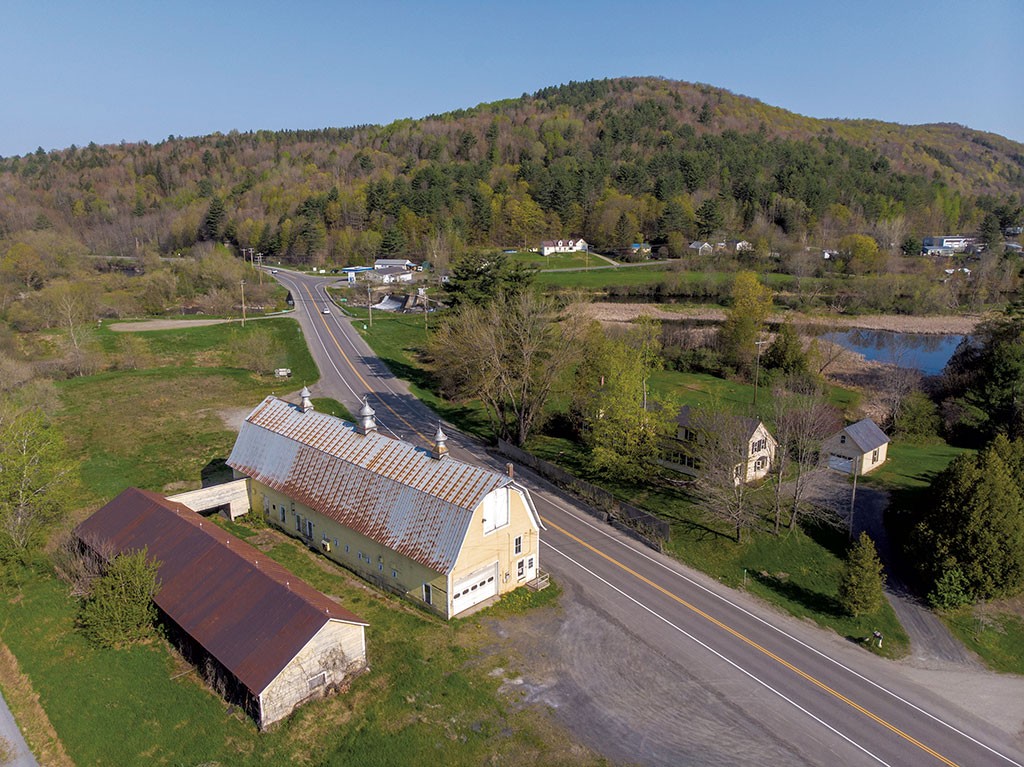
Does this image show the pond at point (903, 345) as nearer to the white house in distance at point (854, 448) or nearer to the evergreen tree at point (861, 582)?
the white house in distance at point (854, 448)

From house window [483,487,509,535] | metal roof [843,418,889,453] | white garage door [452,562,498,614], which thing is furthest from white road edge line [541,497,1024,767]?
metal roof [843,418,889,453]

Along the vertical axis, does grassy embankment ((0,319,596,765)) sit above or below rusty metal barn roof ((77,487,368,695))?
below

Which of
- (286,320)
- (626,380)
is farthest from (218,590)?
(286,320)

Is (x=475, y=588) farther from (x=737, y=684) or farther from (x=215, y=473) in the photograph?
(x=215, y=473)

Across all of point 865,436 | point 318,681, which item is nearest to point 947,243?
point 865,436

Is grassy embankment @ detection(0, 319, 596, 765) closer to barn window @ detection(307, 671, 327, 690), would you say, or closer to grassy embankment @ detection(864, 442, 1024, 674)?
barn window @ detection(307, 671, 327, 690)

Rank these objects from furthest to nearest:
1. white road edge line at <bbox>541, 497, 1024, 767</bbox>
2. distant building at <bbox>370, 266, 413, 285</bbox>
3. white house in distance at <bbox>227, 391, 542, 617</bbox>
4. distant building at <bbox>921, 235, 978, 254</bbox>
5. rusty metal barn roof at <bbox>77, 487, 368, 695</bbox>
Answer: distant building at <bbox>921, 235, 978, 254</bbox>
distant building at <bbox>370, 266, 413, 285</bbox>
white house in distance at <bbox>227, 391, 542, 617</bbox>
rusty metal barn roof at <bbox>77, 487, 368, 695</bbox>
white road edge line at <bbox>541, 497, 1024, 767</bbox>
